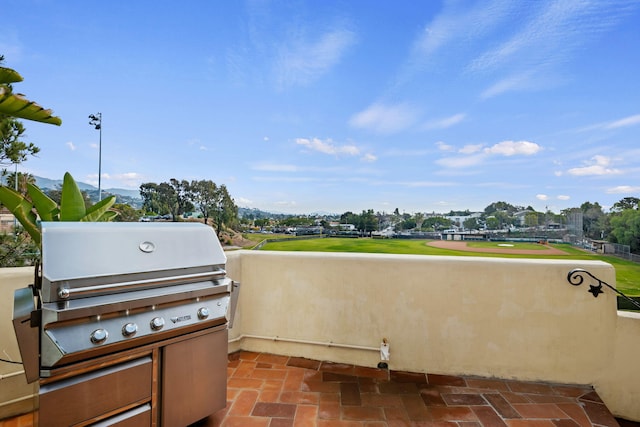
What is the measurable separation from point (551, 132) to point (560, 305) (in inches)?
207

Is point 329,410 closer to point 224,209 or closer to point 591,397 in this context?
point 591,397

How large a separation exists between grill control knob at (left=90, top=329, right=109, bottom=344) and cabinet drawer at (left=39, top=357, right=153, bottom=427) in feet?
0.54

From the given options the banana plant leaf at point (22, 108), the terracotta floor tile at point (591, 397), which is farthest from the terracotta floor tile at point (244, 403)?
the terracotta floor tile at point (591, 397)

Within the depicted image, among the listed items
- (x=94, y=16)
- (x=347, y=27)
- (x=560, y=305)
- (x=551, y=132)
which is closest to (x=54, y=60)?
(x=94, y=16)

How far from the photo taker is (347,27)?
602 cm

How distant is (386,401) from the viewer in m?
2.13

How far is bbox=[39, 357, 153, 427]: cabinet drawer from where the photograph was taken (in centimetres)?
120

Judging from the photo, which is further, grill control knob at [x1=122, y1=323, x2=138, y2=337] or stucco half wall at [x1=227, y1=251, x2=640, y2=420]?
stucco half wall at [x1=227, y1=251, x2=640, y2=420]

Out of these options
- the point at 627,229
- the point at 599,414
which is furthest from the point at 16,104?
the point at 627,229

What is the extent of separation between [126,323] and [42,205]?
3.45ft

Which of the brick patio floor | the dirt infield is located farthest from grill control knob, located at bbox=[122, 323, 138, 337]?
the dirt infield

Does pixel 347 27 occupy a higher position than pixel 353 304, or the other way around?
pixel 347 27

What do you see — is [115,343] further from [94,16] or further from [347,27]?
[347,27]

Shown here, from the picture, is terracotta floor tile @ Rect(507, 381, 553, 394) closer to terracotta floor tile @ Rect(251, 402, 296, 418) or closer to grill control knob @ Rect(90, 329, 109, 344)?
terracotta floor tile @ Rect(251, 402, 296, 418)
